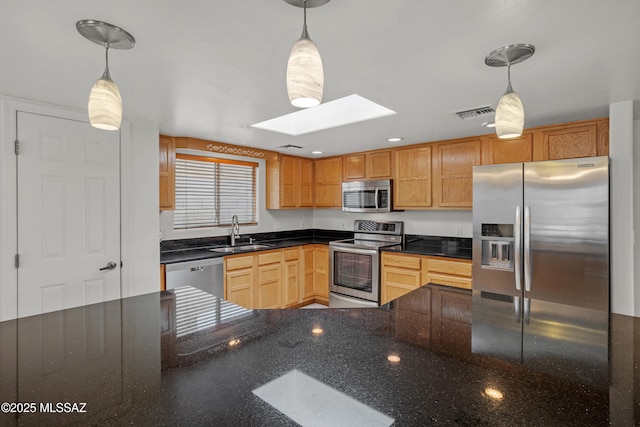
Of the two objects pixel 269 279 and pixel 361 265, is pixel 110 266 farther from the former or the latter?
pixel 361 265

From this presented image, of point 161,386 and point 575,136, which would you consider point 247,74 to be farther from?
point 575,136

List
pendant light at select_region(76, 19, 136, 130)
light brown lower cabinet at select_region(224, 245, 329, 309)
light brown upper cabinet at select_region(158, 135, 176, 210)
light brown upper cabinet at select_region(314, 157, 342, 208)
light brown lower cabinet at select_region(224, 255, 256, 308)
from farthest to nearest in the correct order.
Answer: light brown upper cabinet at select_region(314, 157, 342, 208) < light brown lower cabinet at select_region(224, 245, 329, 309) < light brown lower cabinet at select_region(224, 255, 256, 308) < light brown upper cabinet at select_region(158, 135, 176, 210) < pendant light at select_region(76, 19, 136, 130)

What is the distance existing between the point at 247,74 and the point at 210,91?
1.35 feet

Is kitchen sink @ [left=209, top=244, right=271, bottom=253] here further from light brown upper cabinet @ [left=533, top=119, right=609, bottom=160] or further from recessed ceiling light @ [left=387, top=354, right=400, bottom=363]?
recessed ceiling light @ [left=387, top=354, right=400, bottom=363]

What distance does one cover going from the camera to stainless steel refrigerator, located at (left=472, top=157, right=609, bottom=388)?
233 centimetres

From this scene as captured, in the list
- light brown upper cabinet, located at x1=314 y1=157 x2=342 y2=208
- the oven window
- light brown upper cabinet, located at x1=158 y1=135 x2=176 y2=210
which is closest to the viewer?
light brown upper cabinet, located at x1=158 y1=135 x2=176 y2=210

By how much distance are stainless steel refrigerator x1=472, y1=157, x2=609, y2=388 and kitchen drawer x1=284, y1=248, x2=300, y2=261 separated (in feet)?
7.34

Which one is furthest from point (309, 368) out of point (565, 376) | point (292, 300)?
point (292, 300)

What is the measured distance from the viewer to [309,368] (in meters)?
0.89

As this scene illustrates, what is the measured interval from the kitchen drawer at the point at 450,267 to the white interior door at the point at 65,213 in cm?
295

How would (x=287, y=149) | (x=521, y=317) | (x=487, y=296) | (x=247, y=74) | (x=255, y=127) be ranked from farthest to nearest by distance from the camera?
A: (x=287, y=149), (x=255, y=127), (x=247, y=74), (x=487, y=296), (x=521, y=317)

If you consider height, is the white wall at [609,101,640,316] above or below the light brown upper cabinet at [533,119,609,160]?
below

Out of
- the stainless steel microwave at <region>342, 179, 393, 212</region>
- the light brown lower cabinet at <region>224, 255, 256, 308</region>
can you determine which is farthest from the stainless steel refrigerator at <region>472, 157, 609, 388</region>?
the light brown lower cabinet at <region>224, 255, 256, 308</region>

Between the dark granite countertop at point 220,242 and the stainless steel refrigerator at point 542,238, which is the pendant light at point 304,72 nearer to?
the stainless steel refrigerator at point 542,238
